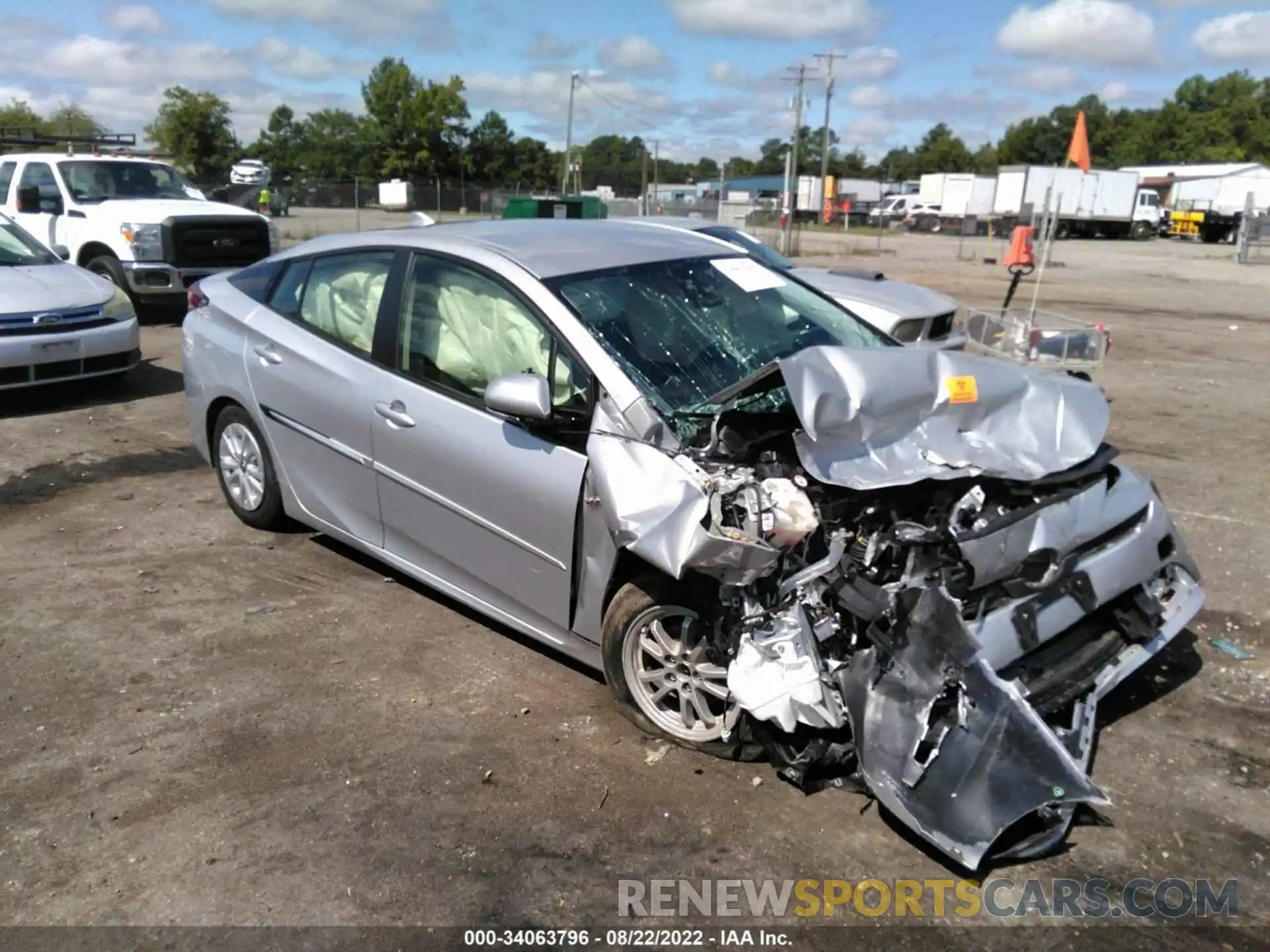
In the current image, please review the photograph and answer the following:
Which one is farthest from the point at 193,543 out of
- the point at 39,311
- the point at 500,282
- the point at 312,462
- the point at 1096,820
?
the point at 1096,820

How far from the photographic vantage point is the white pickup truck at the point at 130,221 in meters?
12.0

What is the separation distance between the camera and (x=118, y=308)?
8836 mm

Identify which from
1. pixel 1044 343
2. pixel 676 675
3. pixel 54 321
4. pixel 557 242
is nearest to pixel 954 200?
pixel 1044 343

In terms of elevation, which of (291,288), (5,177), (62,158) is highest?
(62,158)

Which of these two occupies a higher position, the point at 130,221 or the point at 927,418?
the point at 130,221

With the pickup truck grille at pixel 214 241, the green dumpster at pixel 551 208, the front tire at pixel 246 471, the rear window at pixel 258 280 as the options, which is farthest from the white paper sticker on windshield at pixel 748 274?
the green dumpster at pixel 551 208

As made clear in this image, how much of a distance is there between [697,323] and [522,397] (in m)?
0.94

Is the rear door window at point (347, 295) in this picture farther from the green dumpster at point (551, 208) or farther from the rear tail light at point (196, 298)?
the green dumpster at point (551, 208)

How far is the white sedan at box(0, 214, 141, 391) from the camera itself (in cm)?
800

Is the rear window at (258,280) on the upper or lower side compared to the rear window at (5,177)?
lower

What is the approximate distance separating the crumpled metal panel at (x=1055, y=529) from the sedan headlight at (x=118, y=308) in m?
8.08

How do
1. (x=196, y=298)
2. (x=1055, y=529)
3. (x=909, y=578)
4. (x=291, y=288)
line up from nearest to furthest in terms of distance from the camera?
(x=909, y=578) → (x=1055, y=529) → (x=291, y=288) → (x=196, y=298)

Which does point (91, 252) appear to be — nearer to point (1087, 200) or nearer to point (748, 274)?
point (748, 274)

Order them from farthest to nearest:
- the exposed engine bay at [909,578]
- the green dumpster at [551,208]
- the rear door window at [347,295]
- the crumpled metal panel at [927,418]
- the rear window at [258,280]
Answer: the green dumpster at [551,208] → the rear window at [258,280] → the rear door window at [347,295] → the crumpled metal panel at [927,418] → the exposed engine bay at [909,578]
